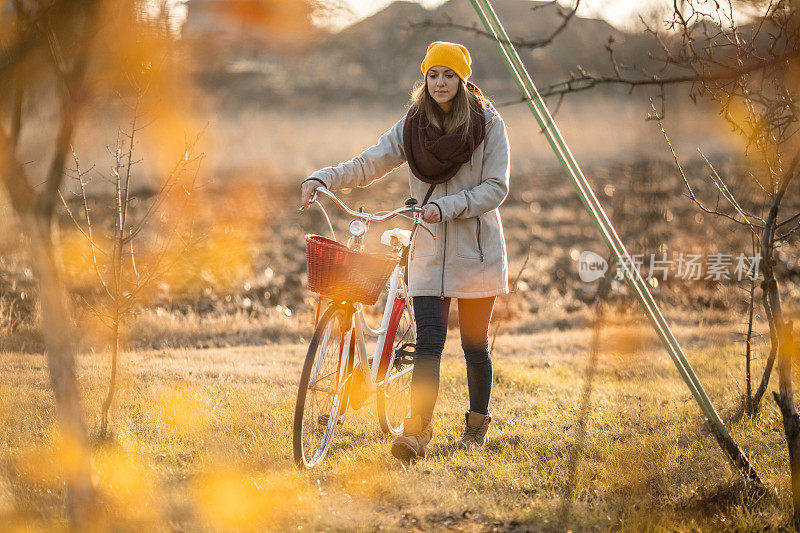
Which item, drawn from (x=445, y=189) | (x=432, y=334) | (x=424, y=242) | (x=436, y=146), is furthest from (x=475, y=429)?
(x=436, y=146)

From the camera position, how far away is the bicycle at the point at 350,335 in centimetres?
362

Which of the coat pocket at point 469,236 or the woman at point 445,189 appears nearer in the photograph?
the woman at point 445,189

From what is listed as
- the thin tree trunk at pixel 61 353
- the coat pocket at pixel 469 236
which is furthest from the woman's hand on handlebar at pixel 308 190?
the thin tree trunk at pixel 61 353

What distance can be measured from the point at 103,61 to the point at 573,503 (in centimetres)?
284

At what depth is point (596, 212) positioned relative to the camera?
3.43m

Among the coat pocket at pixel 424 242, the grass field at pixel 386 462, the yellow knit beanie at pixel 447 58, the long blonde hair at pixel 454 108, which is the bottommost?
the grass field at pixel 386 462

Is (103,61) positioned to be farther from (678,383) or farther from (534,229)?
(534,229)

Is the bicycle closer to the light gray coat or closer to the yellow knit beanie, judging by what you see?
the light gray coat

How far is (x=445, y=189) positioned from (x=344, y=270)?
0.85m

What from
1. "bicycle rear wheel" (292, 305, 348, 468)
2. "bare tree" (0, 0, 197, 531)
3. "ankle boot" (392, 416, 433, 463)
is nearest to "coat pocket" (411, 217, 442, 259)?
"bicycle rear wheel" (292, 305, 348, 468)

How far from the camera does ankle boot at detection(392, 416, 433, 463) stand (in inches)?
162

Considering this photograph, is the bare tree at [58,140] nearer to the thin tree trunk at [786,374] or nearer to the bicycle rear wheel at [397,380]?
the bicycle rear wheel at [397,380]

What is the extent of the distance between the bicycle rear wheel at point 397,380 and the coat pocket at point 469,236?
2.11ft

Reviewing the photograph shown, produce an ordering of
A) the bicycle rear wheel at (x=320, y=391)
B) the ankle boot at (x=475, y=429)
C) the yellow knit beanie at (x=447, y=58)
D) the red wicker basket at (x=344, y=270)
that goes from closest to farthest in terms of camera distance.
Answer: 1. the red wicker basket at (x=344, y=270)
2. the bicycle rear wheel at (x=320, y=391)
3. the yellow knit beanie at (x=447, y=58)
4. the ankle boot at (x=475, y=429)
